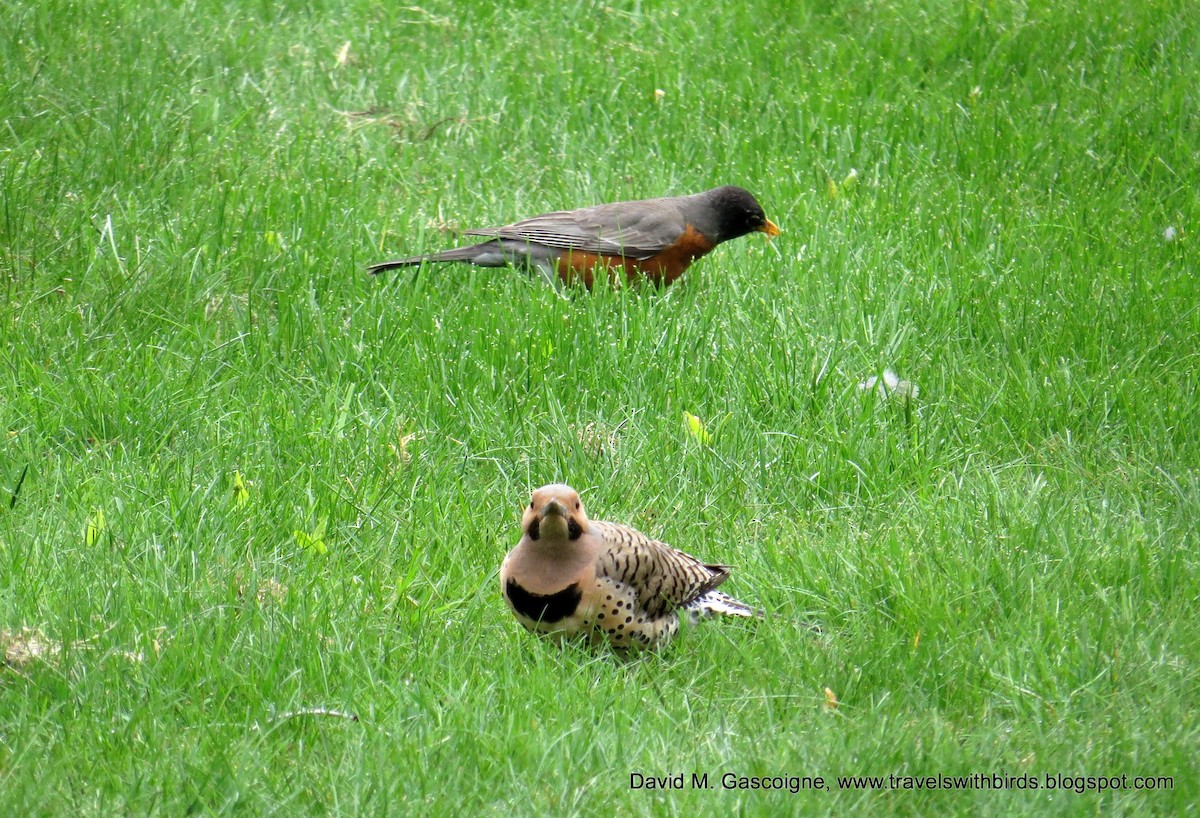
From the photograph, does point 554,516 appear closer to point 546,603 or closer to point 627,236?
point 546,603

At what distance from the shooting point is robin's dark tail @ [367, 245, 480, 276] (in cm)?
662

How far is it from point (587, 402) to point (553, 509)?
1.72 metres

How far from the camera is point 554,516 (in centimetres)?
395

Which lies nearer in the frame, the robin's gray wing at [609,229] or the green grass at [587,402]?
the green grass at [587,402]

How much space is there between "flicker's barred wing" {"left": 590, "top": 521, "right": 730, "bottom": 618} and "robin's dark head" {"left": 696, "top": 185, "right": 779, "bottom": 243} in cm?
330

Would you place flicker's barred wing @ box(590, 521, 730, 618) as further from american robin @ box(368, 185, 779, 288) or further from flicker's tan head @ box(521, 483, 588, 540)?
american robin @ box(368, 185, 779, 288)

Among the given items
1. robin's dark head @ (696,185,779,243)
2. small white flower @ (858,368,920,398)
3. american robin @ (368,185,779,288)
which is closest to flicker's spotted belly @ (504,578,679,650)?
small white flower @ (858,368,920,398)

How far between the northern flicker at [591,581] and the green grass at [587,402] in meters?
0.13

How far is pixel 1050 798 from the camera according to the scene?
3.41 metres

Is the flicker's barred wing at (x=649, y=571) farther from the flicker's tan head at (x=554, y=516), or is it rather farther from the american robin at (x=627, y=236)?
the american robin at (x=627, y=236)

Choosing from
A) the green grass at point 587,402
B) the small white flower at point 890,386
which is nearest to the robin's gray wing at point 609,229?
the green grass at point 587,402

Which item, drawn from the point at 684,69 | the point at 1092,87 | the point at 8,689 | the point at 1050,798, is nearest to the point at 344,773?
the point at 8,689

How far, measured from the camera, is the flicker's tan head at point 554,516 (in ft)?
13.0

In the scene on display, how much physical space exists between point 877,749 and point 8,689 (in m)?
2.33
